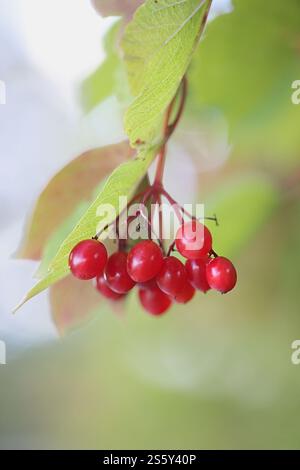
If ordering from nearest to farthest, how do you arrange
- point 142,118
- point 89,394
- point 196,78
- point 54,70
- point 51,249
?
1. point 142,118
2. point 51,249
3. point 196,78
4. point 54,70
5. point 89,394

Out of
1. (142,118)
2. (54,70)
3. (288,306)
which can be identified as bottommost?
(142,118)

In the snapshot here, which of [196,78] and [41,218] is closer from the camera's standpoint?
[41,218]

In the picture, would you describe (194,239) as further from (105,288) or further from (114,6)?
(114,6)

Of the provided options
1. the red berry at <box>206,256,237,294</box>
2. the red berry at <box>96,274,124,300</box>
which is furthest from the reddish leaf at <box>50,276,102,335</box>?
the red berry at <box>206,256,237,294</box>
